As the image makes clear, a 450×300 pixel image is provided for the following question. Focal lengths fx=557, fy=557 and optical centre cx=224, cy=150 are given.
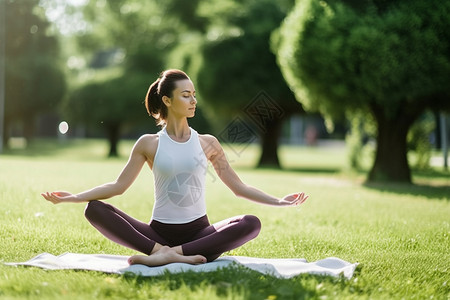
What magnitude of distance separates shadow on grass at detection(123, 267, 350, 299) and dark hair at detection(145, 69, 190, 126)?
138 cm

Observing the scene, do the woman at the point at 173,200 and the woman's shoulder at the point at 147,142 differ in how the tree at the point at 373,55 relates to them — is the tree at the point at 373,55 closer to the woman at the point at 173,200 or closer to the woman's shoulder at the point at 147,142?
the woman at the point at 173,200

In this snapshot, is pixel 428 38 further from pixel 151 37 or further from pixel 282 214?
pixel 151 37

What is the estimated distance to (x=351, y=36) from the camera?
12430 mm

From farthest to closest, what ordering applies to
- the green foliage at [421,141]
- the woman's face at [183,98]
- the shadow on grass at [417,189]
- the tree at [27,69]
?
the tree at [27,69], the green foliage at [421,141], the shadow on grass at [417,189], the woman's face at [183,98]

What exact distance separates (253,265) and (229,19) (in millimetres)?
18259

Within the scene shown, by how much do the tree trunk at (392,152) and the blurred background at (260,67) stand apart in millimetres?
27

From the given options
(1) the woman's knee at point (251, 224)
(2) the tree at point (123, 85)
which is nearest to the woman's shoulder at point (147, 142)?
(1) the woman's knee at point (251, 224)

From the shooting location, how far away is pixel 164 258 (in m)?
4.39

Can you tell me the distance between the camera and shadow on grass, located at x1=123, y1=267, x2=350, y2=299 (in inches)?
148

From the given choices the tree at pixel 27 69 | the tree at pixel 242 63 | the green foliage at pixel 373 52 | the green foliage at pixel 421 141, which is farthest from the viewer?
the tree at pixel 27 69

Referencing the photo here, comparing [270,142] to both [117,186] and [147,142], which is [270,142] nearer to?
[147,142]

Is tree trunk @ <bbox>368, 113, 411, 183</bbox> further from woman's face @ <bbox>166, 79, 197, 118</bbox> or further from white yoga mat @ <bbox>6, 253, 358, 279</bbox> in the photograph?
woman's face @ <bbox>166, 79, 197, 118</bbox>

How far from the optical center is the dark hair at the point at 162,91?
456 cm

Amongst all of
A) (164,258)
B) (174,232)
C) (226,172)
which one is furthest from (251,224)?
(164,258)
